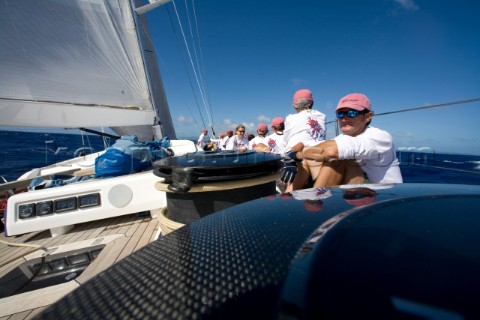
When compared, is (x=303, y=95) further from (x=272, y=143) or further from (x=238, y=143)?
(x=238, y=143)

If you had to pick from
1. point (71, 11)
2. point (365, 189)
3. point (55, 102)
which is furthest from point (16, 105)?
point (365, 189)

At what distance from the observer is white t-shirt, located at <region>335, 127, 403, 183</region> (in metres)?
1.63

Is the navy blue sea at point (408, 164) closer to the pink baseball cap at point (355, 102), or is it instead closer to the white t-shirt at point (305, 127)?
the pink baseball cap at point (355, 102)

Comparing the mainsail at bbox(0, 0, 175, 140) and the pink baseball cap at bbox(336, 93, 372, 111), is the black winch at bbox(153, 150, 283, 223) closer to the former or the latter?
the pink baseball cap at bbox(336, 93, 372, 111)

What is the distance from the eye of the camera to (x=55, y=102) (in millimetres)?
3328

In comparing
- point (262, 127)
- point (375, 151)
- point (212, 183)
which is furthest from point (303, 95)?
point (262, 127)

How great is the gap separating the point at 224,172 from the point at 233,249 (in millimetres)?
853

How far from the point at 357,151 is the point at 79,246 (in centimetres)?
230

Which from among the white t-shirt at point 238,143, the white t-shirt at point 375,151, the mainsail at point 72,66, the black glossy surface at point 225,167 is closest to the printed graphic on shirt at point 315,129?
the white t-shirt at point 375,151

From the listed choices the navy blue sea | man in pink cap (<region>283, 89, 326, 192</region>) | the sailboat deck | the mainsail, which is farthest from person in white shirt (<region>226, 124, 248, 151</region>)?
the sailboat deck

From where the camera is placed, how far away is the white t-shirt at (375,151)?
163 cm

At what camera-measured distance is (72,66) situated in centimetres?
369

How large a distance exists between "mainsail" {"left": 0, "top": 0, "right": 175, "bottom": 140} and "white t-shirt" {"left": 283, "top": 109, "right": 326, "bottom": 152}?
10.1ft

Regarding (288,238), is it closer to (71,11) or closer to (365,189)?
(365,189)
